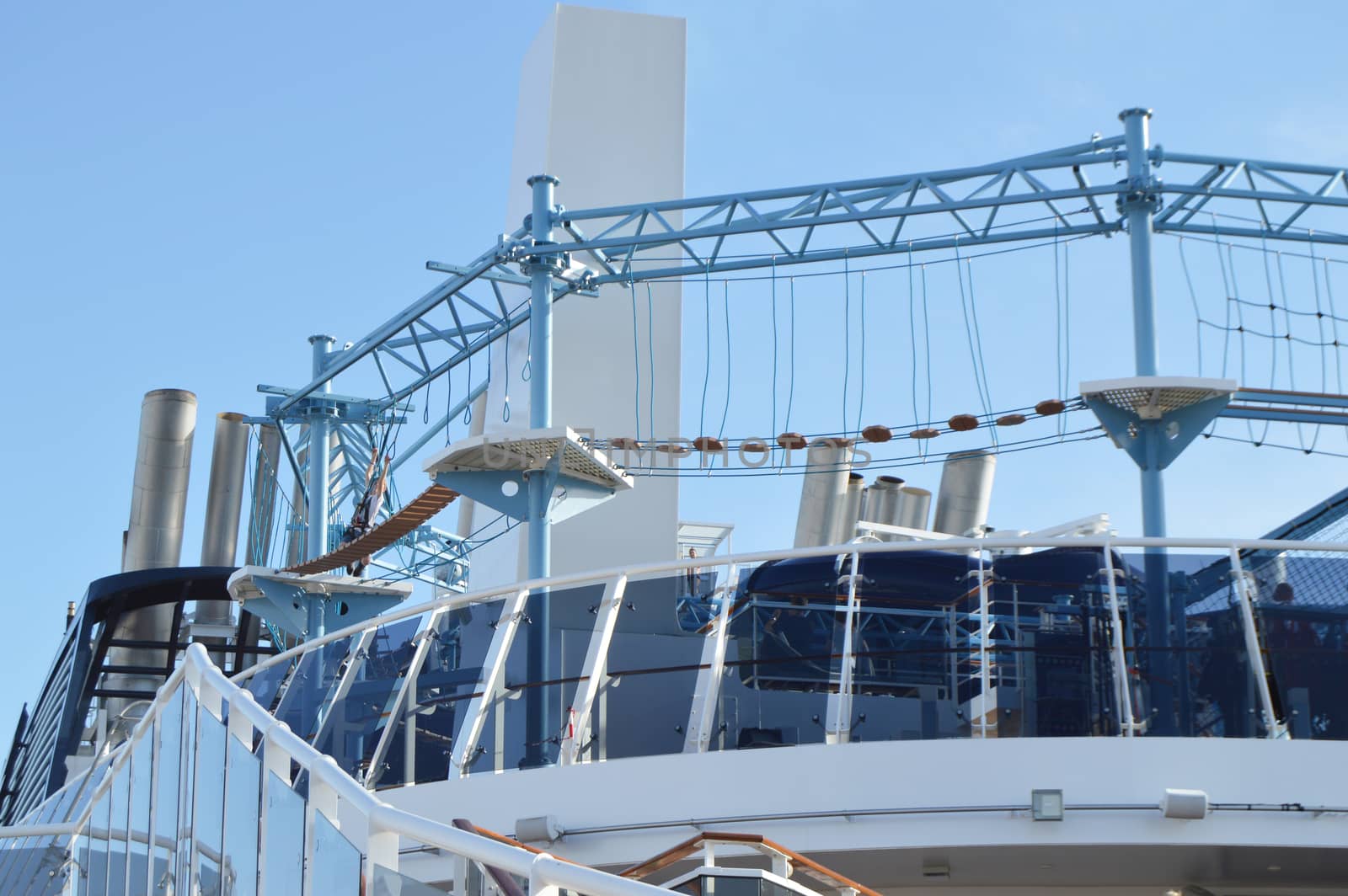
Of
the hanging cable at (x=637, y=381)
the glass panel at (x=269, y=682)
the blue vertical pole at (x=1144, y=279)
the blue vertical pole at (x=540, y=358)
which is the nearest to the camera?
the glass panel at (x=269, y=682)

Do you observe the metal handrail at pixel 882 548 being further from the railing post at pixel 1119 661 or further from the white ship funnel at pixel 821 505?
the white ship funnel at pixel 821 505

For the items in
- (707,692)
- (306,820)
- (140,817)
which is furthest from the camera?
(707,692)

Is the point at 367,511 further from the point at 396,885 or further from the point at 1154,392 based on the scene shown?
the point at 396,885

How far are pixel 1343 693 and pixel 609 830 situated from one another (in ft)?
12.1

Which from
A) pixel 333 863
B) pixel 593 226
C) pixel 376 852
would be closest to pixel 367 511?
pixel 593 226

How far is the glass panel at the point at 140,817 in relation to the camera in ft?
23.6

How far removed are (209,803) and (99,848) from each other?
1687 mm

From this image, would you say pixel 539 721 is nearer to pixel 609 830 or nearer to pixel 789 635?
pixel 609 830

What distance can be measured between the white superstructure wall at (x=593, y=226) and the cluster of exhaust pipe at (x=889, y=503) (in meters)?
8.32

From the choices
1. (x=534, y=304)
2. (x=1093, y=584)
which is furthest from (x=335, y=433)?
(x=1093, y=584)

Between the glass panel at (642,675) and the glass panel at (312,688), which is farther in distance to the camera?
the glass panel at (312,688)

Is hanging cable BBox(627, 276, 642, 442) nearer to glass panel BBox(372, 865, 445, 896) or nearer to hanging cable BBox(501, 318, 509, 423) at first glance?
hanging cable BBox(501, 318, 509, 423)

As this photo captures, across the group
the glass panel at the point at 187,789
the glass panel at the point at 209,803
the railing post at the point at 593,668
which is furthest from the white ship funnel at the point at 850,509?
the glass panel at the point at 209,803

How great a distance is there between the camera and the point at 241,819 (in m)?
5.94
